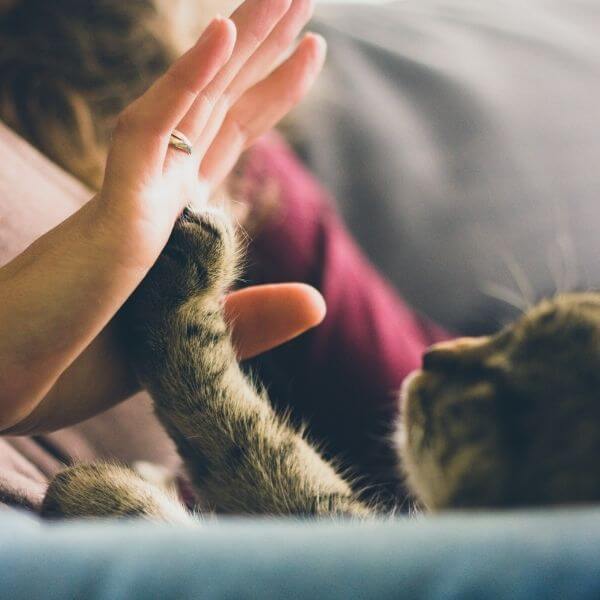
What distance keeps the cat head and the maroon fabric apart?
213 mm

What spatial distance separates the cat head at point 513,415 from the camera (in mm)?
353

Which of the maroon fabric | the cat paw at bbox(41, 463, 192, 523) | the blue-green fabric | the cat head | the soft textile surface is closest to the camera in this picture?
the blue-green fabric

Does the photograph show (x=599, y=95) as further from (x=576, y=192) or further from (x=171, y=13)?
(x=171, y=13)

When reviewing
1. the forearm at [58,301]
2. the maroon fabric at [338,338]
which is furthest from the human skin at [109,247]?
the maroon fabric at [338,338]

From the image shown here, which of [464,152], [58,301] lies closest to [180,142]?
[58,301]

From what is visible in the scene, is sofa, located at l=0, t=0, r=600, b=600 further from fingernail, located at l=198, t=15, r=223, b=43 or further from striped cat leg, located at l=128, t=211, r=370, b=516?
fingernail, located at l=198, t=15, r=223, b=43

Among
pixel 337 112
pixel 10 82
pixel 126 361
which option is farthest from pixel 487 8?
pixel 126 361

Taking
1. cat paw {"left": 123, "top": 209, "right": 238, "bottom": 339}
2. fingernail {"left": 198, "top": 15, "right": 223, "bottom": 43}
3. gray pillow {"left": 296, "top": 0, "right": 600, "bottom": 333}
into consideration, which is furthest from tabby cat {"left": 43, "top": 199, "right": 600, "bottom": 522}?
gray pillow {"left": 296, "top": 0, "right": 600, "bottom": 333}

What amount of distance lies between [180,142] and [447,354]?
22 centimetres

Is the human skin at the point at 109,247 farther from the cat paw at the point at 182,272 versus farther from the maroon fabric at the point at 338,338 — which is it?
the maroon fabric at the point at 338,338

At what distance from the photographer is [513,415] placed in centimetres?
40

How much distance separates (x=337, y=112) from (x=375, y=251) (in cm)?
19

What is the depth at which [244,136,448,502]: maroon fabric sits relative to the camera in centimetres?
73

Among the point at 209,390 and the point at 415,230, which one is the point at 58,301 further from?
the point at 415,230
